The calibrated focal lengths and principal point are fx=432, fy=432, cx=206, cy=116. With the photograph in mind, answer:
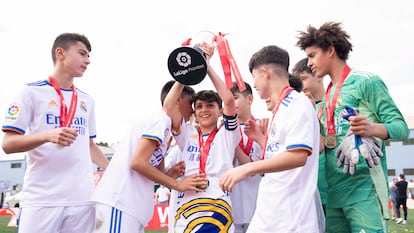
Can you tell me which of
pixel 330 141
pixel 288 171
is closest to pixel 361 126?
pixel 330 141

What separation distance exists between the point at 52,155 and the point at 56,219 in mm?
563

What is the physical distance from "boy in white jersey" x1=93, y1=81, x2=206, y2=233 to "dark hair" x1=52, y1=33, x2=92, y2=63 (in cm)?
120

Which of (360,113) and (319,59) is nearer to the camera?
(360,113)

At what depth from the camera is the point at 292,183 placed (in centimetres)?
305

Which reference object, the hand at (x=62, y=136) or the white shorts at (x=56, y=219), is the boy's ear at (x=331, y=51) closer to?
the hand at (x=62, y=136)

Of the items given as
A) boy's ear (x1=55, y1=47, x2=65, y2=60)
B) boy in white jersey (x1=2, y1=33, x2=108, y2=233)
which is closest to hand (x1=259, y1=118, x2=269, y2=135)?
boy in white jersey (x1=2, y1=33, x2=108, y2=233)

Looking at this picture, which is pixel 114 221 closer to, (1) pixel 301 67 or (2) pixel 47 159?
(2) pixel 47 159

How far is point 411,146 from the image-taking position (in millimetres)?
48594

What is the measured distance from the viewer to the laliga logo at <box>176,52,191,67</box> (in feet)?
11.5

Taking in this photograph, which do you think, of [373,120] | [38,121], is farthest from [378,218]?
[38,121]

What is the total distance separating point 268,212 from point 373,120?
3.71 feet

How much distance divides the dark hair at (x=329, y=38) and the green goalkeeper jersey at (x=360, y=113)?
214 millimetres

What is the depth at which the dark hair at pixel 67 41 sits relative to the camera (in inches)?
170

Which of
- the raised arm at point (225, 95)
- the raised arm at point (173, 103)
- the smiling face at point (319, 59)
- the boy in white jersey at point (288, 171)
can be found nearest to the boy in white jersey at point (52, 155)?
the raised arm at point (173, 103)
